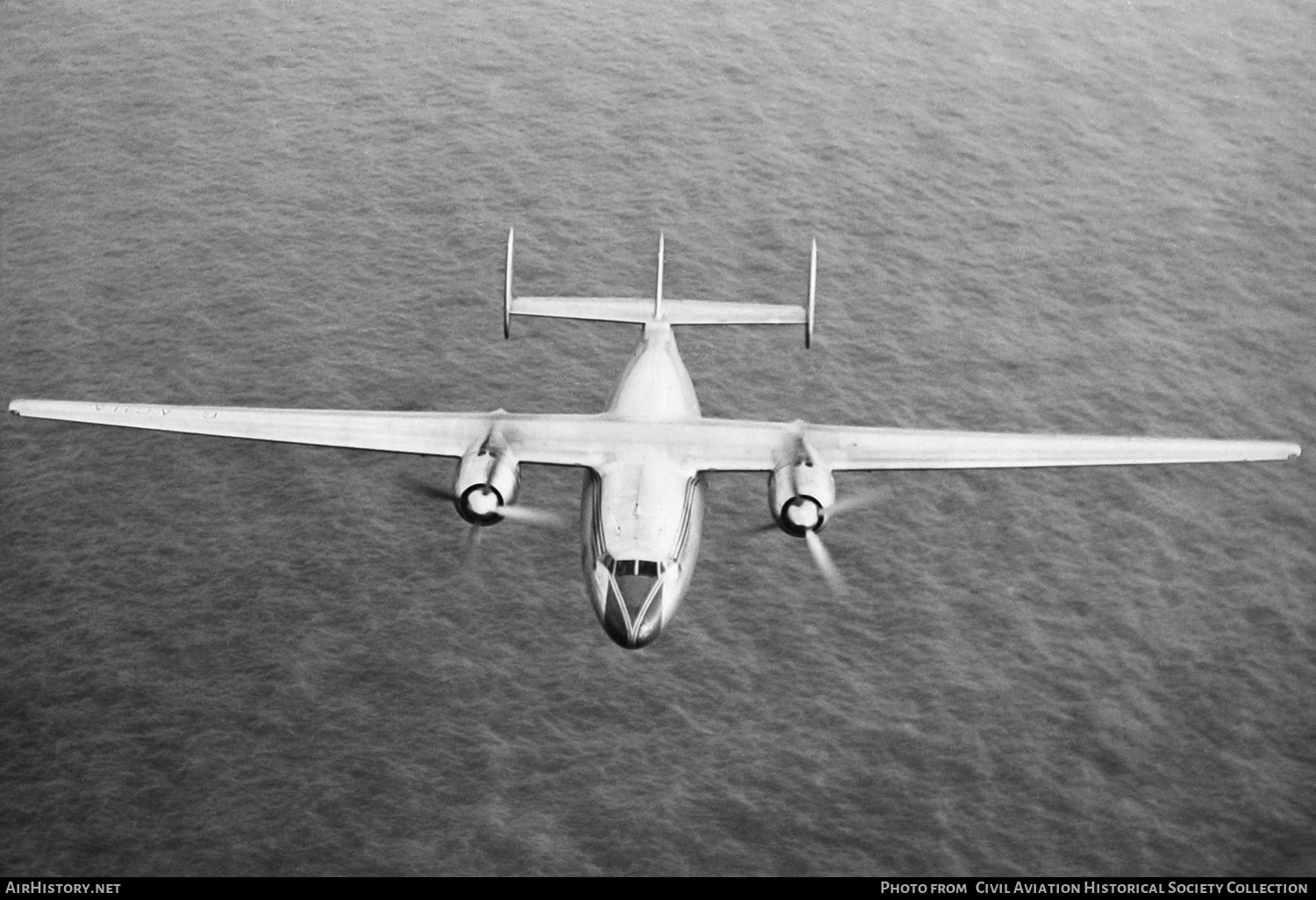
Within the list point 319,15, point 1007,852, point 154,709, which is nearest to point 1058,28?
point 319,15

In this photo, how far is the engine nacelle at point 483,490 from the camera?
60.4 metres

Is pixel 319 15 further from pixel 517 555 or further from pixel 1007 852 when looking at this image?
pixel 1007 852

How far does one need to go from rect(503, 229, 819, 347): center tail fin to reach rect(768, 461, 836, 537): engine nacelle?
11.2 meters

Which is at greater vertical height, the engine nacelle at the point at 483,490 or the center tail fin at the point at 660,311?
the center tail fin at the point at 660,311

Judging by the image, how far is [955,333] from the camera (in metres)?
87.5

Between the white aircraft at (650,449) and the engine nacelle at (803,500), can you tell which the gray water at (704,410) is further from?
the engine nacelle at (803,500)

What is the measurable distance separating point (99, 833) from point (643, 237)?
49269 mm

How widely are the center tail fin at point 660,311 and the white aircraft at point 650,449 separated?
5365 millimetres

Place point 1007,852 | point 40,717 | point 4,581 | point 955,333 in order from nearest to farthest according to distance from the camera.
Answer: point 1007,852, point 40,717, point 4,581, point 955,333

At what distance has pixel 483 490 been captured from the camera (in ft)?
198

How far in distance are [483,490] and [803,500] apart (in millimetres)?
12282

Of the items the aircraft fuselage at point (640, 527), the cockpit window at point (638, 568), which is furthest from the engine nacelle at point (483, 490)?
the cockpit window at point (638, 568)

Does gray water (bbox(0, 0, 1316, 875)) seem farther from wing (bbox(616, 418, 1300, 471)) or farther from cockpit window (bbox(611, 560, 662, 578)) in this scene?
cockpit window (bbox(611, 560, 662, 578))

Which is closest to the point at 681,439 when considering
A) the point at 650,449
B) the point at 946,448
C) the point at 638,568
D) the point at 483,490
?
the point at 650,449
